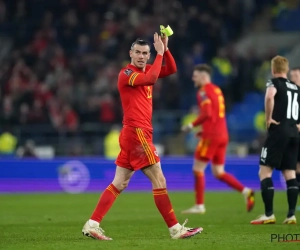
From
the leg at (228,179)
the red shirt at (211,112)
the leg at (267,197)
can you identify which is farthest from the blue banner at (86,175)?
the leg at (267,197)

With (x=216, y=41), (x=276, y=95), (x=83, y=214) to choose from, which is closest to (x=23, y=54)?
(x=216, y=41)

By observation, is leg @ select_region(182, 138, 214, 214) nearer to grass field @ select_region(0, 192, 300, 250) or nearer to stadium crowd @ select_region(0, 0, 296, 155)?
grass field @ select_region(0, 192, 300, 250)

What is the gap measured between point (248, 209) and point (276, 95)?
334 cm

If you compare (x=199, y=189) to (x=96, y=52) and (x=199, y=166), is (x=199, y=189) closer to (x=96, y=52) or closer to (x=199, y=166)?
(x=199, y=166)

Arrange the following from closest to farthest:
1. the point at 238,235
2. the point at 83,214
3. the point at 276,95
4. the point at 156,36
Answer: the point at 156,36 < the point at 238,235 < the point at 276,95 < the point at 83,214

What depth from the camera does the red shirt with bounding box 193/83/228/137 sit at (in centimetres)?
1491

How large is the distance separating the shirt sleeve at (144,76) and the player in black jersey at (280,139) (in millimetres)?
2785

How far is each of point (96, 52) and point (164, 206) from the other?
19233mm

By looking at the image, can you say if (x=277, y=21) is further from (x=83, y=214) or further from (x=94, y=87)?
(x=83, y=214)

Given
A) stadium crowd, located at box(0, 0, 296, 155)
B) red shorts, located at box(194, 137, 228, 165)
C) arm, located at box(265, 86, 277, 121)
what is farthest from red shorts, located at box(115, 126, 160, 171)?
stadium crowd, located at box(0, 0, 296, 155)

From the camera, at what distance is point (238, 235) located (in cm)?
1021

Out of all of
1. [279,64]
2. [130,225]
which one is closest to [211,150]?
[130,225]

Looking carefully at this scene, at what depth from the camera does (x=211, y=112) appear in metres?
15.2

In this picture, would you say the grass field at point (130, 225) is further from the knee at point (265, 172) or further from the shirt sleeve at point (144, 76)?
the shirt sleeve at point (144, 76)
